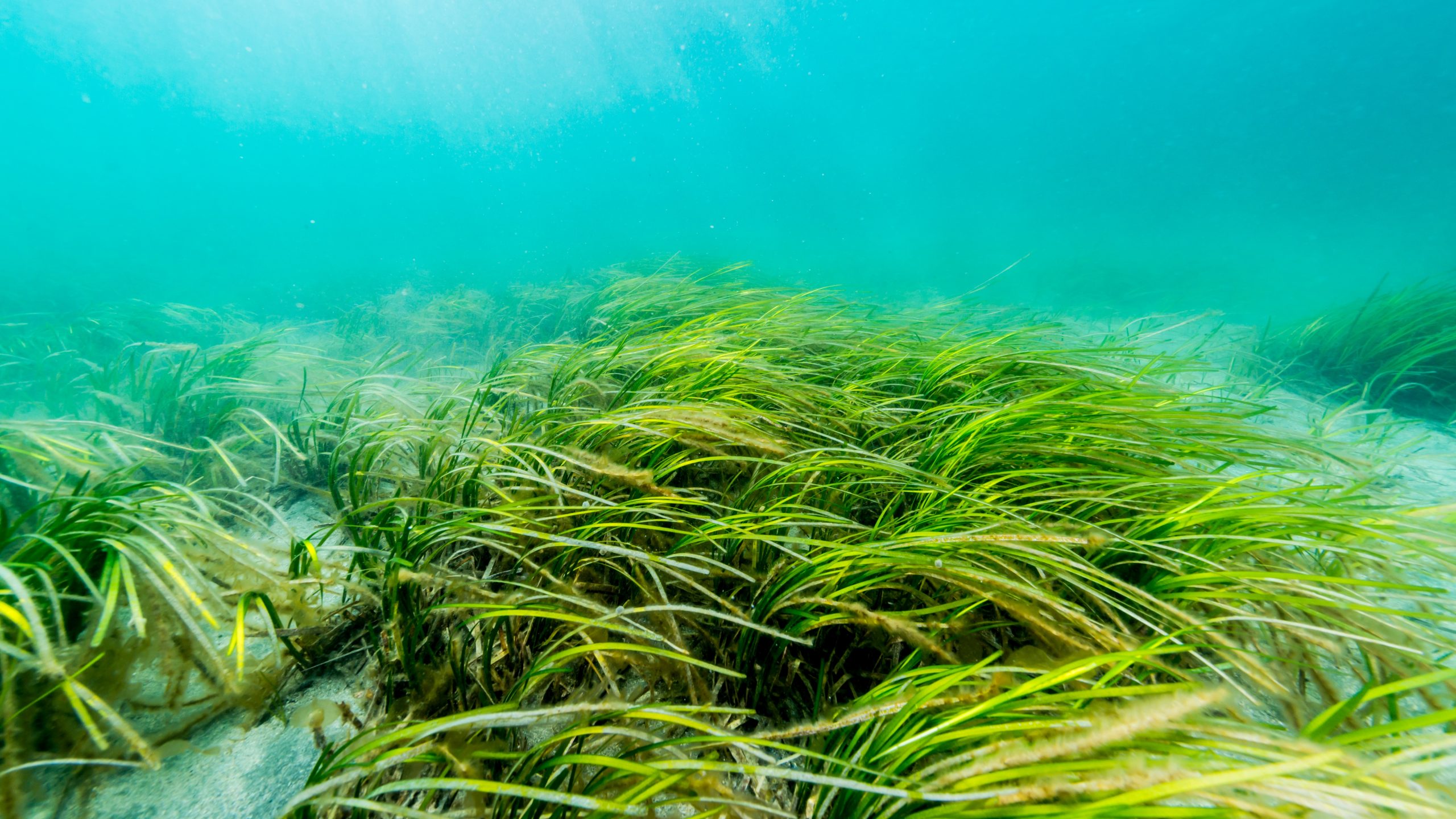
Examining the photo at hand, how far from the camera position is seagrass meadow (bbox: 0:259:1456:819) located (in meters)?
0.65

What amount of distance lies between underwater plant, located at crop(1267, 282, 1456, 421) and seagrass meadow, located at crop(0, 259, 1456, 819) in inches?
122

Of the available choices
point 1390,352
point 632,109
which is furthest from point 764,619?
point 632,109

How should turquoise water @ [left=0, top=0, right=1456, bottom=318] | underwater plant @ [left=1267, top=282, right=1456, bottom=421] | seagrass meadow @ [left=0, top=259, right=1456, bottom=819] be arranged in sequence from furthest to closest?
turquoise water @ [left=0, top=0, right=1456, bottom=318] → underwater plant @ [left=1267, top=282, right=1456, bottom=421] → seagrass meadow @ [left=0, top=259, right=1456, bottom=819]

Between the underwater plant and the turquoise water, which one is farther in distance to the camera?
the turquoise water

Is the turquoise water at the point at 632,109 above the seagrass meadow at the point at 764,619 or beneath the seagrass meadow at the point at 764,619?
above

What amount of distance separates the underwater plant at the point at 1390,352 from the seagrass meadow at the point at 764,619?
122 inches

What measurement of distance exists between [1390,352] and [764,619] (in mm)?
6252

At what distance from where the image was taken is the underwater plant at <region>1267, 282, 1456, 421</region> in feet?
11.5

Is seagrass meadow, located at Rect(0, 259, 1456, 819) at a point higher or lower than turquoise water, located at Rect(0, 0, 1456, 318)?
lower

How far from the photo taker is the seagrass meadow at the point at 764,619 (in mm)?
646

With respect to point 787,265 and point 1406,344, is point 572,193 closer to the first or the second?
point 787,265

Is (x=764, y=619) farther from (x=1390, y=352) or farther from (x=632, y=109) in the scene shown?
(x=632, y=109)

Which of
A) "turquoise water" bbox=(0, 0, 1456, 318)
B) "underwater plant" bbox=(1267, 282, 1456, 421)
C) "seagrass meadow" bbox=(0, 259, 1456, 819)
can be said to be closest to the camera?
"seagrass meadow" bbox=(0, 259, 1456, 819)

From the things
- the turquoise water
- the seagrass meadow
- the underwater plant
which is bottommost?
the seagrass meadow
